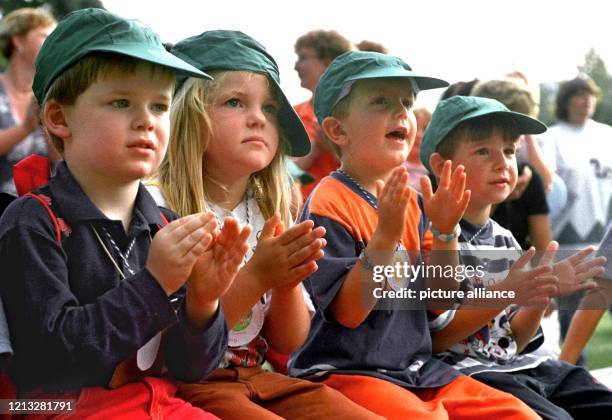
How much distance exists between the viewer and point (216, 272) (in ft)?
6.61

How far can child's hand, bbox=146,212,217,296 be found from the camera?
189 centimetres

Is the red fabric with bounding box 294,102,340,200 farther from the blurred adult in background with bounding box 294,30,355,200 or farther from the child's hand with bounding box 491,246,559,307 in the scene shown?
the child's hand with bounding box 491,246,559,307

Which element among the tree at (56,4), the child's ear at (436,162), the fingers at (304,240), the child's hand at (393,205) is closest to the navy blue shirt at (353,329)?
the child's hand at (393,205)

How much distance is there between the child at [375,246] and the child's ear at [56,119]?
0.82m

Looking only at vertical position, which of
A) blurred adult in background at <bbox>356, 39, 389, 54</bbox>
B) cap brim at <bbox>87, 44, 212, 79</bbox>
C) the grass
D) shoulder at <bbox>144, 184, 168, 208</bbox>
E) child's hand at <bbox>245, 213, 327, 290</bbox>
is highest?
blurred adult in background at <bbox>356, 39, 389, 54</bbox>

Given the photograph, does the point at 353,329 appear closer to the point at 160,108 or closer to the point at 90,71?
the point at 160,108

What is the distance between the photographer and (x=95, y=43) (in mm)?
2049

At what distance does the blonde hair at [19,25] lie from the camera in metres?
4.65

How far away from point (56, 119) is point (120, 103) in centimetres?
18

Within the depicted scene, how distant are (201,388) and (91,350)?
1.72 feet

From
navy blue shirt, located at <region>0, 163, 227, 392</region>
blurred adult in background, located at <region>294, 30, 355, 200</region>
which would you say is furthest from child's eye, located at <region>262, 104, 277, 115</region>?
blurred adult in background, located at <region>294, 30, 355, 200</region>

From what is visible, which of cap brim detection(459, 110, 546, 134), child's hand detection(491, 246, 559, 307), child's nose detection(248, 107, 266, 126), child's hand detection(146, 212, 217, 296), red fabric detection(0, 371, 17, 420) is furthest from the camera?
cap brim detection(459, 110, 546, 134)

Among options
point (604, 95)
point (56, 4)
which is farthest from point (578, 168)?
point (604, 95)

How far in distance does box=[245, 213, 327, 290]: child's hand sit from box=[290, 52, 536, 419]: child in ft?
0.96
